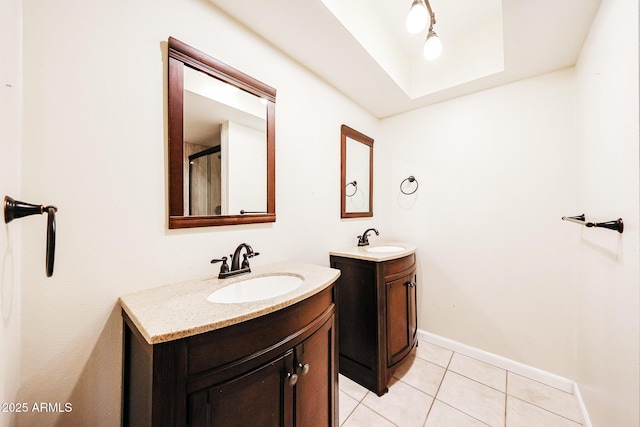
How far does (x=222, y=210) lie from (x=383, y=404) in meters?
1.53

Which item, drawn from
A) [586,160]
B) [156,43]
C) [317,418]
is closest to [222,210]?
[156,43]

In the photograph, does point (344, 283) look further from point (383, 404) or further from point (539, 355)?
point (539, 355)

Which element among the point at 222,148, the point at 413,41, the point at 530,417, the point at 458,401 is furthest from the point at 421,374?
the point at 413,41

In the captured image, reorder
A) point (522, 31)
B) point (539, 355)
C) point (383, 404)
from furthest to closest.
A: point (539, 355)
point (383, 404)
point (522, 31)

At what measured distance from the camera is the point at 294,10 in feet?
3.87

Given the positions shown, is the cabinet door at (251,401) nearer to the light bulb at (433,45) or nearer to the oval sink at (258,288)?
the oval sink at (258,288)

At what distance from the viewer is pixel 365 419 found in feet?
4.37

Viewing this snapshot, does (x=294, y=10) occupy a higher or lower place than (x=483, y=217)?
higher

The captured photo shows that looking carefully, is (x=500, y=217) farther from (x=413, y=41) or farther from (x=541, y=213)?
(x=413, y=41)

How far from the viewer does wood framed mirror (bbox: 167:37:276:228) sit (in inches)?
39.8

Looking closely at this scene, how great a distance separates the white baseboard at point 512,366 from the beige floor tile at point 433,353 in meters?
0.05

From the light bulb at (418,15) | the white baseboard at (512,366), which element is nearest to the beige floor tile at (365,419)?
the white baseboard at (512,366)

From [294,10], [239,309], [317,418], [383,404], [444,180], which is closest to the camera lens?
[239,309]

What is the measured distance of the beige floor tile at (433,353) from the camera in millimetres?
1870
